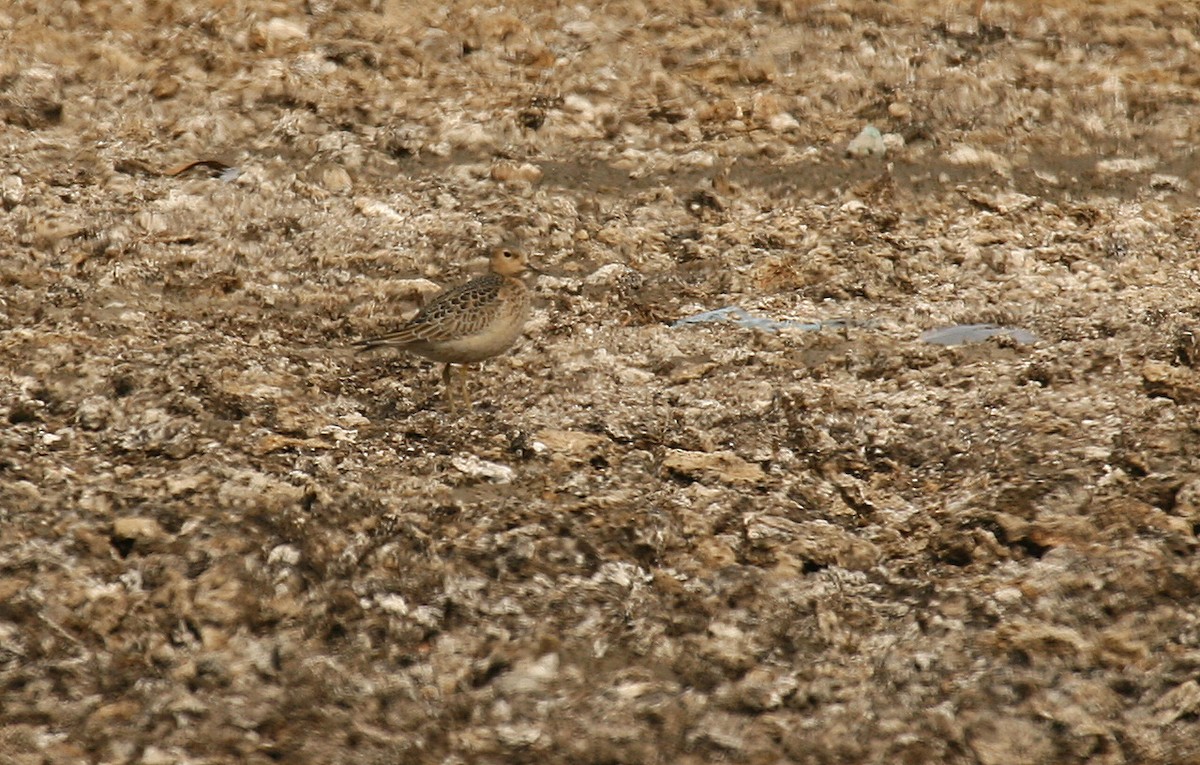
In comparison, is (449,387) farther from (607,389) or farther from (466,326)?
(607,389)

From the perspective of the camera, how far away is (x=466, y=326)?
870 centimetres

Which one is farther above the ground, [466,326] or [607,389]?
[466,326]

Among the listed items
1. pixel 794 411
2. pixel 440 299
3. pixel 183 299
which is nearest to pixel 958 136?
pixel 794 411

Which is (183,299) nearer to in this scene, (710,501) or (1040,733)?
(710,501)

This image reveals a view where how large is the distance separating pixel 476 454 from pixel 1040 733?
3461 mm

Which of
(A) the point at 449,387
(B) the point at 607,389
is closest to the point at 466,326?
(A) the point at 449,387

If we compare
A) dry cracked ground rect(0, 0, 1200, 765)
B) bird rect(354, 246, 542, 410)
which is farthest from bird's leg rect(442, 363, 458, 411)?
dry cracked ground rect(0, 0, 1200, 765)

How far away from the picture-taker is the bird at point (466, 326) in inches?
343

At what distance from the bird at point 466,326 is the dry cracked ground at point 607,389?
0.34 m

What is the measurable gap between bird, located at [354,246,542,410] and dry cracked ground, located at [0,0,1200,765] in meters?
0.34

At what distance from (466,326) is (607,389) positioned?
1007mm

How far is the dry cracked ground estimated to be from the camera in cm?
636

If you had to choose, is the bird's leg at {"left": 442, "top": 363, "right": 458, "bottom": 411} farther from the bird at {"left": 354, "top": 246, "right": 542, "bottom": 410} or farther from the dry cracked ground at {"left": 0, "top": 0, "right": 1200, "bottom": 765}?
the dry cracked ground at {"left": 0, "top": 0, "right": 1200, "bottom": 765}

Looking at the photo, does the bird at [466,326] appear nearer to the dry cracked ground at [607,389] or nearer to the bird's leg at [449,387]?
the bird's leg at [449,387]
